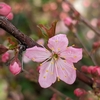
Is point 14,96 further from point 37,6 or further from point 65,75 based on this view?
point 37,6

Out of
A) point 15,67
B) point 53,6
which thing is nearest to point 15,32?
point 15,67

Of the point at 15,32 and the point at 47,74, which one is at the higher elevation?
the point at 15,32

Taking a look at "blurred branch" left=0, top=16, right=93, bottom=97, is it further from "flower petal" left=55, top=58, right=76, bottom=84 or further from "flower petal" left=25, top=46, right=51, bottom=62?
"flower petal" left=55, top=58, right=76, bottom=84

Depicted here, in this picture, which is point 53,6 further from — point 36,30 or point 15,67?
point 15,67

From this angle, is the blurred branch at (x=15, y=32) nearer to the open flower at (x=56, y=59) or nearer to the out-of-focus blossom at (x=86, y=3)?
the open flower at (x=56, y=59)

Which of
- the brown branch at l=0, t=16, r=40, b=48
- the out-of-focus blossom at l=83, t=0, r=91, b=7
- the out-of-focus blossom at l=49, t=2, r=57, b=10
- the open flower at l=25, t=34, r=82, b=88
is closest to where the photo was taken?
the brown branch at l=0, t=16, r=40, b=48

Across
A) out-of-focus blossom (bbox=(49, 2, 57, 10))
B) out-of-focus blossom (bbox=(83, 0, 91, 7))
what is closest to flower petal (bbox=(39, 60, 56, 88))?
out-of-focus blossom (bbox=(49, 2, 57, 10))

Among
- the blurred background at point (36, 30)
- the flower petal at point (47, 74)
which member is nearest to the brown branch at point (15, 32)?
the flower petal at point (47, 74)
